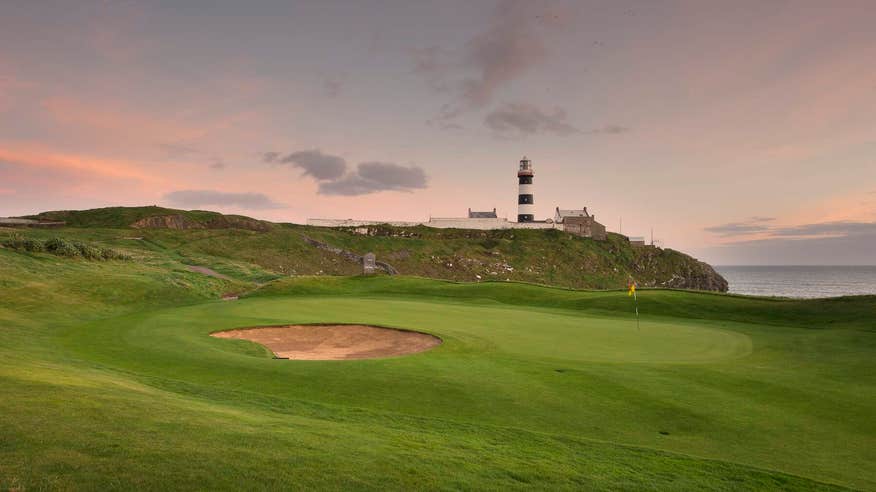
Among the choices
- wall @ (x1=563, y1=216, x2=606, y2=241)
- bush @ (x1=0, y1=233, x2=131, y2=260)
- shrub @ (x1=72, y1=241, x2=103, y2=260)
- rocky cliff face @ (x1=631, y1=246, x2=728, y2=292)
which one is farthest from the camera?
wall @ (x1=563, y1=216, x2=606, y2=241)

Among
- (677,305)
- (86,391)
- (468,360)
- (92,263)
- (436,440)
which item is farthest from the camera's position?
(92,263)

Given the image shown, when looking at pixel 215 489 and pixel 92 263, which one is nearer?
pixel 215 489

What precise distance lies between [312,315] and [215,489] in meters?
20.0

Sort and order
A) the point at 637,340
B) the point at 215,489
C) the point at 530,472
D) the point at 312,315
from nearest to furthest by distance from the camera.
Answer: the point at 215,489 < the point at 530,472 < the point at 637,340 < the point at 312,315

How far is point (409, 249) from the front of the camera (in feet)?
324

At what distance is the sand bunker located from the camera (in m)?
18.2

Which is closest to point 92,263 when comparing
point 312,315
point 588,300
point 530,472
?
point 312,315

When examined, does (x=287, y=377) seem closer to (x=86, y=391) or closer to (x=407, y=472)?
(x=86, y=391)

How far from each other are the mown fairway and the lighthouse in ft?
316

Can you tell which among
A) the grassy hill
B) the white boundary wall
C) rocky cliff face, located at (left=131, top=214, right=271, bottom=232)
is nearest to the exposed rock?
rocky cliff face, located at (left=131, top=214, right=271, bottom=232)

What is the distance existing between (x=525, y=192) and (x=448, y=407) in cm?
11455

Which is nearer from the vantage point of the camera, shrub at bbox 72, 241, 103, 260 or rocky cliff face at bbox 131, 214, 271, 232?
shrub at bbox 72, 241, 103, 260

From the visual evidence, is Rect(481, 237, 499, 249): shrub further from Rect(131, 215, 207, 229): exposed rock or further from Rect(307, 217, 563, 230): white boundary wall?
Rect(131, 215, 207, 229): exposed rock

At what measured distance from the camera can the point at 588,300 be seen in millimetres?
32312
